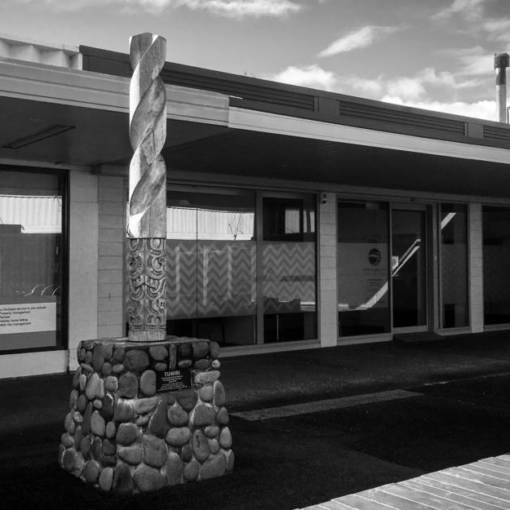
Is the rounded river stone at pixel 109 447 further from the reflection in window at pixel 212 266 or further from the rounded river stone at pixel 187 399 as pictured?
the reflection in window at pixel 212 266

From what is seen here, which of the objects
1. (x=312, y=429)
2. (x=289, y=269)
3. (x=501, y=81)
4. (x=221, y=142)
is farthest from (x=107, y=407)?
(x=501, y=81)

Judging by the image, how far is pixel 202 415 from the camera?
495 cm

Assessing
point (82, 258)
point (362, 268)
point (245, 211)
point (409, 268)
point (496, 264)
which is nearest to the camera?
point (82, 258)

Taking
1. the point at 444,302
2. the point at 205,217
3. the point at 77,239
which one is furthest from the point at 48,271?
the point at 444,302

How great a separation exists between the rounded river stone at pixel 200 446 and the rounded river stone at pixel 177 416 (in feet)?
0.47

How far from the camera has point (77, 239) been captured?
382 inches

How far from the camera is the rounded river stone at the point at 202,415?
492 cm

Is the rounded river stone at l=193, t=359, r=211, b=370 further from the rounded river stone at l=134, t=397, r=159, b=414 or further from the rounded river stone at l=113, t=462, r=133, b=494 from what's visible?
the rounded river stone at l=113, t=462, r=133, b=494

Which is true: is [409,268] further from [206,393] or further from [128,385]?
[128,385]

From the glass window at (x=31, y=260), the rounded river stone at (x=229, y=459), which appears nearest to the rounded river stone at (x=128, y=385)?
the rounded river stone at (x=229, y=459)

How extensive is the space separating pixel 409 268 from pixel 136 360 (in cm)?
1022

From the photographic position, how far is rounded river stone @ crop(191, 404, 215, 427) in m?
4.92

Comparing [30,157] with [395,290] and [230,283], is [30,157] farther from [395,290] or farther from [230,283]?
[395,290]

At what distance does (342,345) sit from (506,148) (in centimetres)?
455
